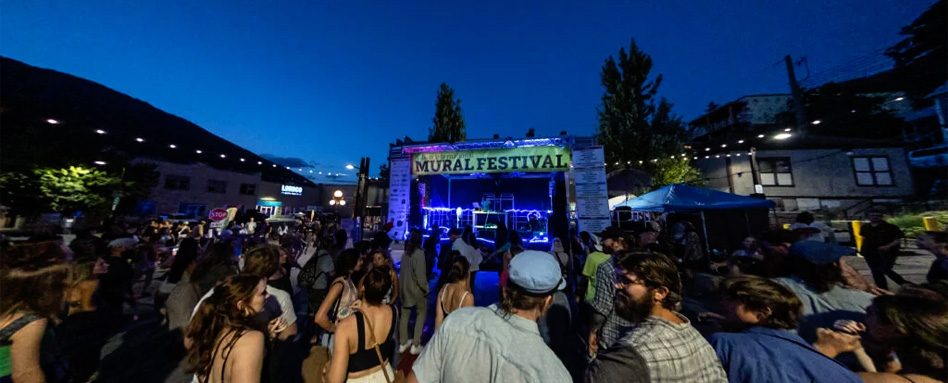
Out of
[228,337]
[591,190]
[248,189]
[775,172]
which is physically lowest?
[228,337]

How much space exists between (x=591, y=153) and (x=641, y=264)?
9046 mm

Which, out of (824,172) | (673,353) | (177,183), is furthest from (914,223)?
(177,183)

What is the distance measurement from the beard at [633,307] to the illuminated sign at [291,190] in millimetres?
49276

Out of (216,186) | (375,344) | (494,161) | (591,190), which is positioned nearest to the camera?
(375,344)

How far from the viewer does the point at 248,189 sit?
124 feet

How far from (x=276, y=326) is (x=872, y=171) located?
32697mm

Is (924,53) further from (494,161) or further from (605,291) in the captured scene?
(605,291)

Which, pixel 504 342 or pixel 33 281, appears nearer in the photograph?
pixel 504 342

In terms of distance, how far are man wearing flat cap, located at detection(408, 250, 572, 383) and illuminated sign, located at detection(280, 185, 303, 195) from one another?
48.9 meters

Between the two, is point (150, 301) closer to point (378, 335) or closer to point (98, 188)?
point (378, 335)

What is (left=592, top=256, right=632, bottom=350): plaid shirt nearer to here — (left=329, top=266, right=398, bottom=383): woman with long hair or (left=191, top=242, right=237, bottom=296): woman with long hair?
(left=329, top=266, right=398, bottom=383): woman with long hair

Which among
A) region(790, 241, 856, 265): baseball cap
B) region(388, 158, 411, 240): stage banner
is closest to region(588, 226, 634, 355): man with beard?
region(790, 241, 856, 265): baseball cap

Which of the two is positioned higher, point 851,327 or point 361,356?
point 851,327

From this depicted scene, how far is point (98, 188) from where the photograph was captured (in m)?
17.6
